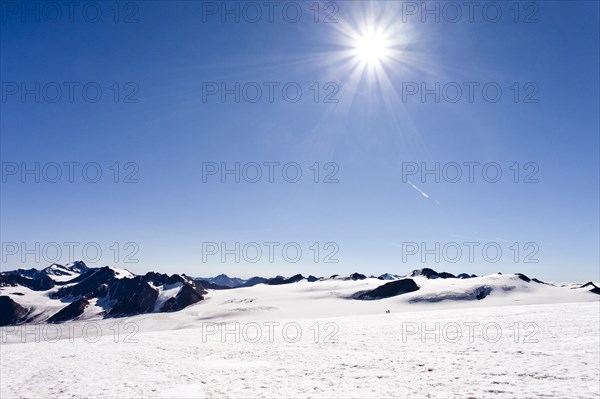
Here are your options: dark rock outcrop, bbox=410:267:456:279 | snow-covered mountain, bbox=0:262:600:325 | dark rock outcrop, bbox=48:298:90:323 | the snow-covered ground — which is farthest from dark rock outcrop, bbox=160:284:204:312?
the snow-covered ground

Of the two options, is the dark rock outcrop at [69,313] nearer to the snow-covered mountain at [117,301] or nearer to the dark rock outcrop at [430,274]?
the snow-covered mountain at [117,301]

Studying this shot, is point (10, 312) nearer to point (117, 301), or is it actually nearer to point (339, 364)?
point (117, 301)

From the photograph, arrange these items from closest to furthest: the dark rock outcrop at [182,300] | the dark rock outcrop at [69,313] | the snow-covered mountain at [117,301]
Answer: the dark rock outcrop at [182,300] → the snow-covered mountain at [117,301] → the dark rock outcrop at [69,313]

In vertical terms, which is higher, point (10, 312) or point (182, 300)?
point (182, 300)

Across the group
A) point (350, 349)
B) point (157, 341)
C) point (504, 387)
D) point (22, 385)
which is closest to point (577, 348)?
point (504, 387)

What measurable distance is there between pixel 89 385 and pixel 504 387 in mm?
21636

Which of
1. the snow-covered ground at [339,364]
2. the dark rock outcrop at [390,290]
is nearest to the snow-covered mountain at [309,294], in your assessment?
the dark rock outcrop at [390,290]

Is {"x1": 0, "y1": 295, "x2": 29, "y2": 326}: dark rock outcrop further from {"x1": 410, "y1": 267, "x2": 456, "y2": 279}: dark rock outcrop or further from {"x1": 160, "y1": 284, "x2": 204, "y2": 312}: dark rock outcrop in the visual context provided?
{"x1": 410, "y1": 267, "x2": 456, "y2": 279}: dark rock outcrop

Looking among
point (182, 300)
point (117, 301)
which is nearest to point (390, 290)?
point (182, 300)

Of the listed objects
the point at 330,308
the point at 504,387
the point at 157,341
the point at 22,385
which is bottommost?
the point at 330,308

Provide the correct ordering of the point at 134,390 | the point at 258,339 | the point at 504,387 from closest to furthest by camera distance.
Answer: the point at 504,387 → the point at 134,390 → the point at 258,339

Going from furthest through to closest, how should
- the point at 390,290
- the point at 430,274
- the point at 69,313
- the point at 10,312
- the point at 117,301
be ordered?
1. the point at 117,301
2. the point at 10,312
3. the point at 69,313
4. the point at 430,274
5. the point at 390,290

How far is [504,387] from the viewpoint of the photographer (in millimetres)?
15555

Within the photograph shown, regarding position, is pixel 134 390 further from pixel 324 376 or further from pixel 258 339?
pixel 258 339
